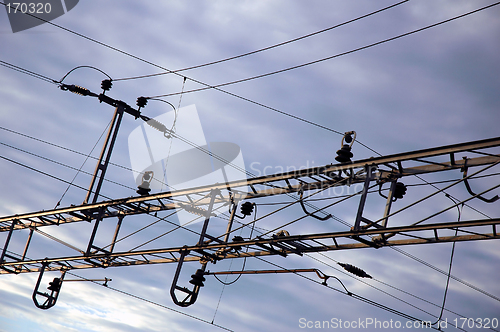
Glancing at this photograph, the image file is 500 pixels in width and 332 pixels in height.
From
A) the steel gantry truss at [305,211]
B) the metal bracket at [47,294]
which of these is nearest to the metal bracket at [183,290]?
the steel gantry truss at [305,211]

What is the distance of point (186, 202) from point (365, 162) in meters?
6.25

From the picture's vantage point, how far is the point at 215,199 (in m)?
13.9

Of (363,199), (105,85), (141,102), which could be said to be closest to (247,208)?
(363,199)

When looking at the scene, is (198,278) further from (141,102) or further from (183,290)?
(141,102)

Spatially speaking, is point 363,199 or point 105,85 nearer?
point 363,199

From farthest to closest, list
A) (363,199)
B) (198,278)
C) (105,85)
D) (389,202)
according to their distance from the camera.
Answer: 1. (105,85)
2. (198,278)
3. (389,202)
4. (363,199)

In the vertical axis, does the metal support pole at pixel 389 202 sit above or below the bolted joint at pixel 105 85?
below

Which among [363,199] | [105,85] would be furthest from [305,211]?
[105,85]

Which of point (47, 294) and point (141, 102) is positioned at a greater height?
point (141, 102)

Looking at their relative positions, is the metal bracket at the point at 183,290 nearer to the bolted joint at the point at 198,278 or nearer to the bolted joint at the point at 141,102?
the bolted joint at the point at 198,278

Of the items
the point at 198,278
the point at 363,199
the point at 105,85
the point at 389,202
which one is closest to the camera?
the point at 363,199

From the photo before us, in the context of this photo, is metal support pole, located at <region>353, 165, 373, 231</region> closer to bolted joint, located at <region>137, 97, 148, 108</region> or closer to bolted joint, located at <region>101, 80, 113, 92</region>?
bolted joint, located at <region>137, 97, 148, 108</region>

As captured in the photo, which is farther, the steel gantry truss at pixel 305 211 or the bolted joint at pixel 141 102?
the bolted joint at pixel 141 102

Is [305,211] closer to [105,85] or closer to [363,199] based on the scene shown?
[363,199]
